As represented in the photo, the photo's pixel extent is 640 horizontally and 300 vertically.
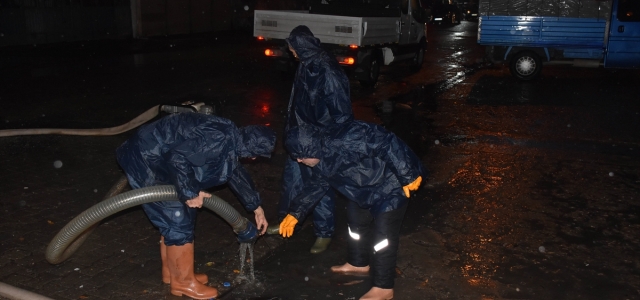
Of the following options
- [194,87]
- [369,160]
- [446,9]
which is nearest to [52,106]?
[194,87]

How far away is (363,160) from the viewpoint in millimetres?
4191

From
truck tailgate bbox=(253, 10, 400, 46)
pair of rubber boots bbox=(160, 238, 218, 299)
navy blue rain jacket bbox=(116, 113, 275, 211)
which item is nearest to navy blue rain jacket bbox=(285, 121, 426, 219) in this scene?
navy blue rain jacket bbox=(116, 113, 275, 211)

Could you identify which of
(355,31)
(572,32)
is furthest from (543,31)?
(355,31)

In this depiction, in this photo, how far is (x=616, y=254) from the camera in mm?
5402

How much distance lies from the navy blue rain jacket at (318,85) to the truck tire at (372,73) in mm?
8731

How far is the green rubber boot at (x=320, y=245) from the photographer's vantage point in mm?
5359

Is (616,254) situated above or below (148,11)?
below

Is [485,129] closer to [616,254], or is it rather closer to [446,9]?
[616,254]

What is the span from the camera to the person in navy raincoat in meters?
4.92

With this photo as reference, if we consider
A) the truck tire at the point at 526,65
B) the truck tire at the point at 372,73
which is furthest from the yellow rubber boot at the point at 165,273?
the truck tire at the point at 526,65

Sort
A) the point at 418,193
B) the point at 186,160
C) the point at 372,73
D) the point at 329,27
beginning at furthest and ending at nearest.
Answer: the point at 372,73, the point at 329,27, the point at 418,193, the point at 186,160

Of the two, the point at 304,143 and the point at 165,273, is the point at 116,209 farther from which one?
the point at 304,143

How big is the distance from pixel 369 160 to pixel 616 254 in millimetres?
2785

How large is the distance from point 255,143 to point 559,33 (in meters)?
12.8
